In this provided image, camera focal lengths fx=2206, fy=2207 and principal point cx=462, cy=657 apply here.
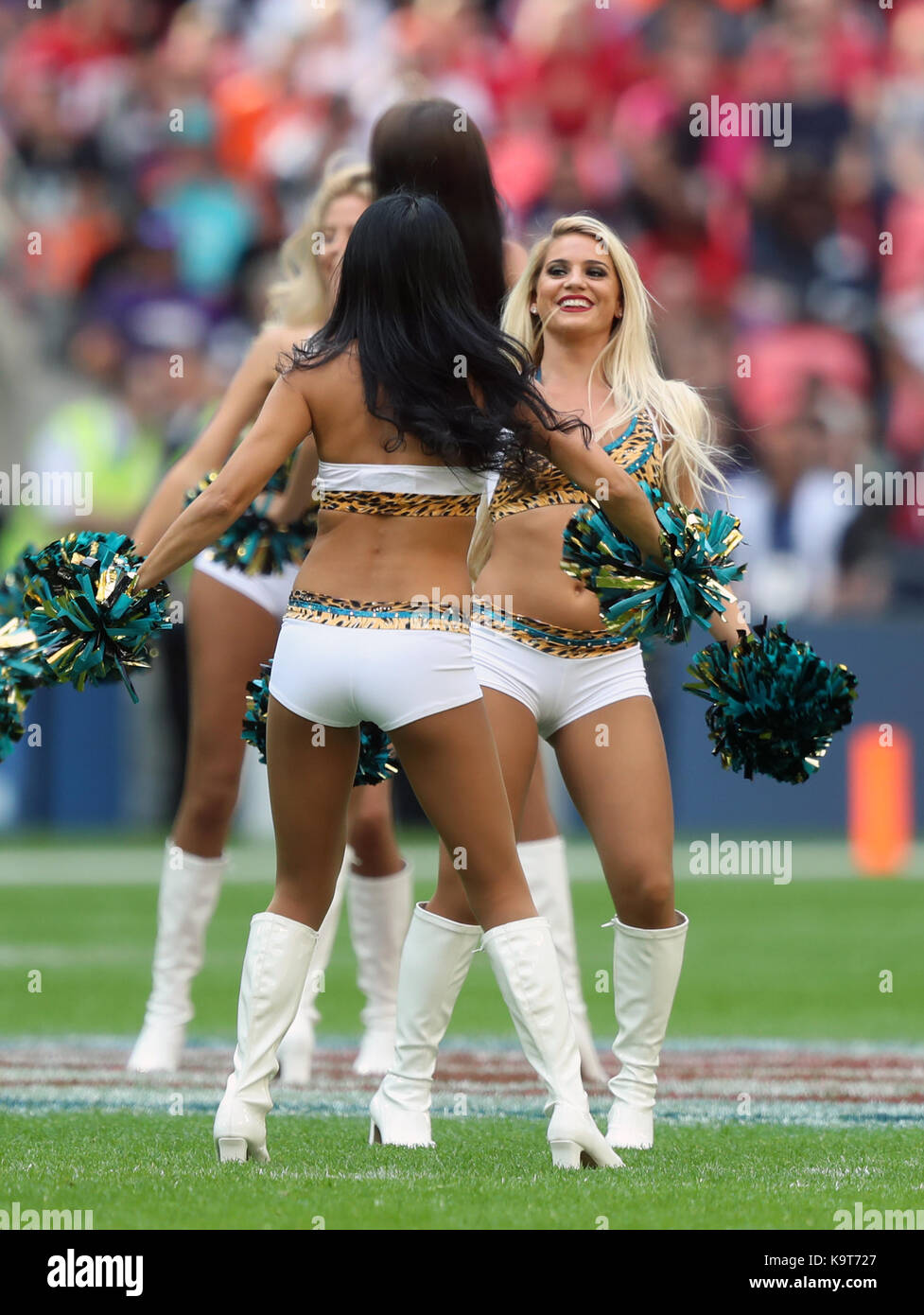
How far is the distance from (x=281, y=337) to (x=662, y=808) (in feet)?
5.50

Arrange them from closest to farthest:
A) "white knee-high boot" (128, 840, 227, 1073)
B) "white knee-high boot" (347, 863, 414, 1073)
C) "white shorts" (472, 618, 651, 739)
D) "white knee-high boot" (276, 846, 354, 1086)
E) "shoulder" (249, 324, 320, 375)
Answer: "white shorts" (472, 618, 651, 739), "shoulder" (249, 324, 320, 375), "white knee-high boot" (276, 846, 354, 1086), "white knee-high boot" (128, 840, 227, 1073), "white knee-high boot" (347, 863, 414, 1073)

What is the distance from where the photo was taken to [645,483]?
4.61m

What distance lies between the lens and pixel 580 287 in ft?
15.9

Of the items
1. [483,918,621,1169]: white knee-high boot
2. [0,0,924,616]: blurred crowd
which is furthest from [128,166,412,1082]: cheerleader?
[0,0,924,616]: blurred crowd

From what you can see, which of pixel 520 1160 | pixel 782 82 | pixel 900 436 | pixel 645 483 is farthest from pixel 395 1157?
pixel 782 82

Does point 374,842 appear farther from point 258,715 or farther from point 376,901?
point 258,715

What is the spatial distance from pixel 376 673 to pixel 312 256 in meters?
2.10

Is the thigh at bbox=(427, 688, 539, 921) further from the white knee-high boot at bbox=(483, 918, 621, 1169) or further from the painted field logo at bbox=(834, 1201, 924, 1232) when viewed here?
the painted field logo at bbox=(834, 1201, 924, 1232)

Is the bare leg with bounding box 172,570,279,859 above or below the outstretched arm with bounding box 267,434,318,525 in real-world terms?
below

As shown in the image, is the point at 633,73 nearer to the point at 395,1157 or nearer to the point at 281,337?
the point at 281,337

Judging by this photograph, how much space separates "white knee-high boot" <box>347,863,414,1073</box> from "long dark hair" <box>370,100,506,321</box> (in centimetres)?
178

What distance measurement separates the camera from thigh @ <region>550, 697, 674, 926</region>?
446 cm

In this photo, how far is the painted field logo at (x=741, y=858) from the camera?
11.4 meters

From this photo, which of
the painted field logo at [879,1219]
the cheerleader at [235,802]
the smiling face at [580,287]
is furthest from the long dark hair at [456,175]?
the painted field logo at [879,1219]
